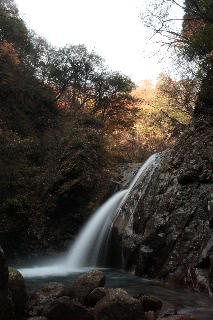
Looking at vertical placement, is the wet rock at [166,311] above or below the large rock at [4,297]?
below

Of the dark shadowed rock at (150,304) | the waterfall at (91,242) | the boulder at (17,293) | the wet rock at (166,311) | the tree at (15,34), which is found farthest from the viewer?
the tree at (15,34)

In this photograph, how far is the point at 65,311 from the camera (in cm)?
536

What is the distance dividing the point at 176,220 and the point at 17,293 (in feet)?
16.8

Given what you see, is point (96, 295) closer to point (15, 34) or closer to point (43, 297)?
point (43, 297)

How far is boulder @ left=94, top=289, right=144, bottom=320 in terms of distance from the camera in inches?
207

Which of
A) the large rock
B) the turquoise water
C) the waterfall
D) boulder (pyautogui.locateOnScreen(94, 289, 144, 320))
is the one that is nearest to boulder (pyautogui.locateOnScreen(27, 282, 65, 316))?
the large rock

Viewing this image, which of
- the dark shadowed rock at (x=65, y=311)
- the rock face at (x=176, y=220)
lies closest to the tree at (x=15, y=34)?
the rock face at (x=176, y=220)

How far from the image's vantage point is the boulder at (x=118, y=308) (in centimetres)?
525

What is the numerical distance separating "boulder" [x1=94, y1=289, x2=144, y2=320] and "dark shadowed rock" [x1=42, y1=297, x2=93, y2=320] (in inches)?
8.3

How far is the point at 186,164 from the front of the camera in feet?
34.4

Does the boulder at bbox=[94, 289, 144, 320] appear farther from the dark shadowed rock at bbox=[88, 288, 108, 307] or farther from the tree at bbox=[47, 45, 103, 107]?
the tree at bbox=[47, 45, 103, 107]

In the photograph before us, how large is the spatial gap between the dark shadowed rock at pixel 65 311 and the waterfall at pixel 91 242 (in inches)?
215

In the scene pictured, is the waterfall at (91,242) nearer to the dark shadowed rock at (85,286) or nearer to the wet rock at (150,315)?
the dark shadowed rock at (85,286)

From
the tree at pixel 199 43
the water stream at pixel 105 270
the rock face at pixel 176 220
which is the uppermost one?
the tree at pixel 199 43
